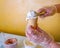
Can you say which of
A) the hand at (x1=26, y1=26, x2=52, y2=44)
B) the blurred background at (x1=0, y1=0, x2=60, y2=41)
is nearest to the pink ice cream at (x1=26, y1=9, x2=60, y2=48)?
the hand at (x1=26, y1=26, x2=52, y2=44)

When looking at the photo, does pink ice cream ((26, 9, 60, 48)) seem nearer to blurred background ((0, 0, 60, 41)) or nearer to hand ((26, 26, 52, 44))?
hand ((26, 26, 52, 44))

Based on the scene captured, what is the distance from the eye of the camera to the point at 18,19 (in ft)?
3.96

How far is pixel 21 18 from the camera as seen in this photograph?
1189mm

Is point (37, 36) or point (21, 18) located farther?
point (21, 18)

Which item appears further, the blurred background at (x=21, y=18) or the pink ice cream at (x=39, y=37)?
the blurred background at (x=21, y=18)

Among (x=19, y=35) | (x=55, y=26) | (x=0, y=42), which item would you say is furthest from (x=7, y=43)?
(x=55, y=26)

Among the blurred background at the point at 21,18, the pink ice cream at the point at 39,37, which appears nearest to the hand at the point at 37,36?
the pink ice cream at the point at 39,37

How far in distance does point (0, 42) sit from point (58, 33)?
1.48 ft

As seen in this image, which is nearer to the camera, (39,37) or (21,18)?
(39,37)

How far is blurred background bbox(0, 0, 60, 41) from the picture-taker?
109cm

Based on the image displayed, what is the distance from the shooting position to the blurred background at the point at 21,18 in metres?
1.09

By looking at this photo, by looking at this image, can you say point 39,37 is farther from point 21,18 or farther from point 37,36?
point 21,18

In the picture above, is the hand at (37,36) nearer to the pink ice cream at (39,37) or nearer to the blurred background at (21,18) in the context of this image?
the pink ice cream at (39,37)

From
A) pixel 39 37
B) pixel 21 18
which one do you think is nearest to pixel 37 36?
pixel 39 37
